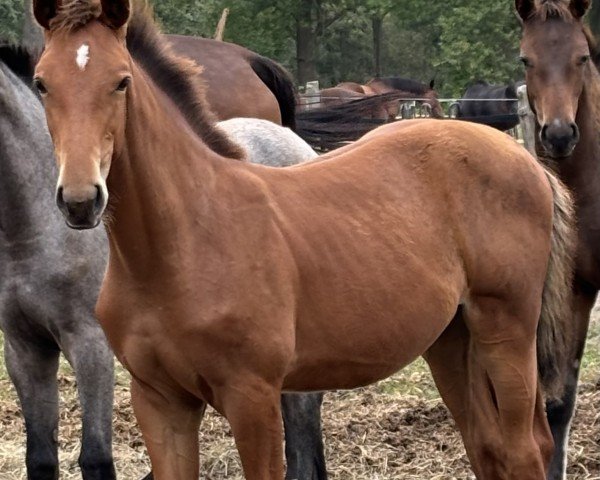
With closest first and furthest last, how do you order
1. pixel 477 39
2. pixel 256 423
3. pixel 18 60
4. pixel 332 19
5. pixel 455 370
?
pixel 256 423 < pixel 455 370 < pixel 18 60 < pixel 477 39 < pixel 332 19

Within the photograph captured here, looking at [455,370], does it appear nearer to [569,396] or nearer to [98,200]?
[569,396]

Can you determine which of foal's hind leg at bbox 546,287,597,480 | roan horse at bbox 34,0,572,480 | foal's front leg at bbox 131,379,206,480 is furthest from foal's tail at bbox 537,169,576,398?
foal's front leg at bbox 131,379,206,480

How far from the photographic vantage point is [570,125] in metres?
4.73

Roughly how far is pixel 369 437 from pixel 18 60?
8.14 feet

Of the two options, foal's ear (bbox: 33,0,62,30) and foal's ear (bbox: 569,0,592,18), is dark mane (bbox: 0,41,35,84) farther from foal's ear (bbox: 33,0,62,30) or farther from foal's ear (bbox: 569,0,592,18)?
foal's ear (bbox: 569,0,592,18)

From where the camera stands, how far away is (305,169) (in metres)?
3.55

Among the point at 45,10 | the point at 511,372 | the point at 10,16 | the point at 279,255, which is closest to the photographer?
the point at 45,10

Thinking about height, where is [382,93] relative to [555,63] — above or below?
below

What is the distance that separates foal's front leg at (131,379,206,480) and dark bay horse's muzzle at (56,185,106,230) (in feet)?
2.42

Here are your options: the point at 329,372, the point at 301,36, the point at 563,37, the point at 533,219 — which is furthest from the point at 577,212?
the point at 301,36

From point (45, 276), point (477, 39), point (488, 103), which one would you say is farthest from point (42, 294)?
point (477, 39)

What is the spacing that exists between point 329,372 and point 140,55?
3.55 feet

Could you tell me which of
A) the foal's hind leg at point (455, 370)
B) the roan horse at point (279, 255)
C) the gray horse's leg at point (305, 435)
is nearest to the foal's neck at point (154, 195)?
the roan horse at point (279, 255)

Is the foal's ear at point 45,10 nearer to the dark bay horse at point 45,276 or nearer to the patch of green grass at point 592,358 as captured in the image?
the dark bay horse at point 45,276
